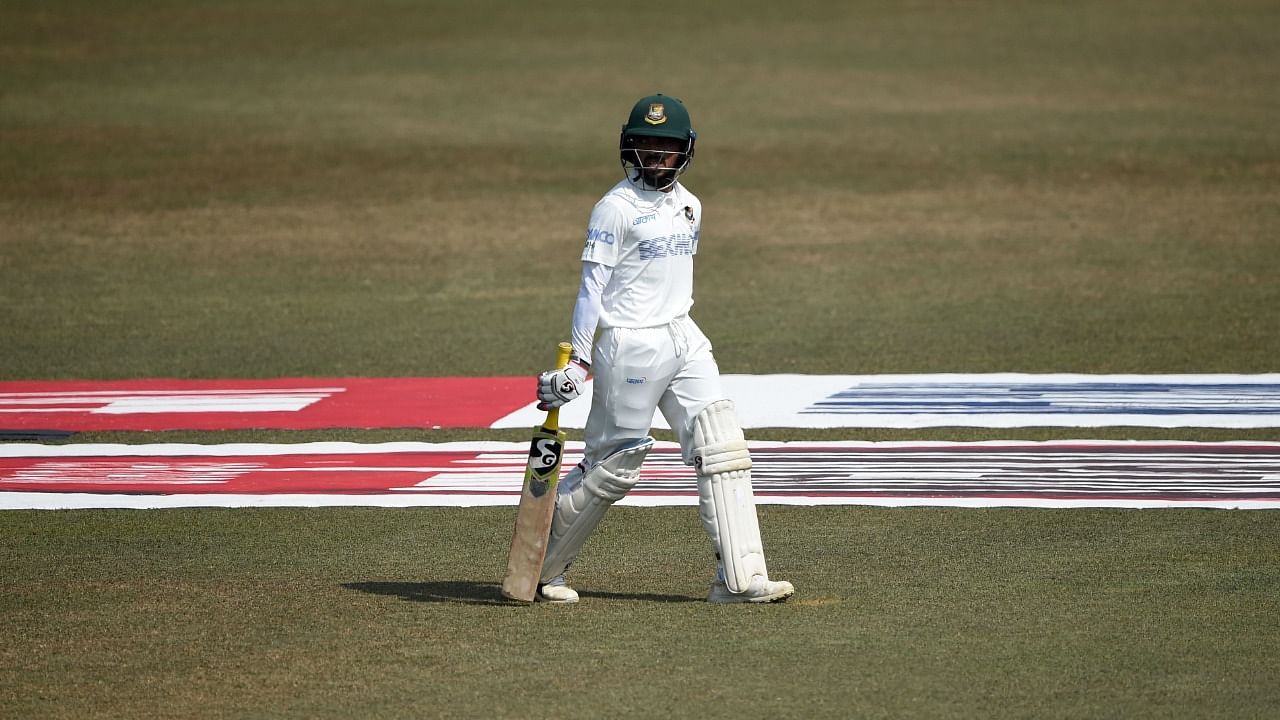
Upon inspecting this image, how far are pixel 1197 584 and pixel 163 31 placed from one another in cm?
2833

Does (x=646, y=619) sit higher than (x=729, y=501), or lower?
lower

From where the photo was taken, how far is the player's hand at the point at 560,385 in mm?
7191

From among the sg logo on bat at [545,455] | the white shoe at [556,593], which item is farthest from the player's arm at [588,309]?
the white shoe at [556,593]

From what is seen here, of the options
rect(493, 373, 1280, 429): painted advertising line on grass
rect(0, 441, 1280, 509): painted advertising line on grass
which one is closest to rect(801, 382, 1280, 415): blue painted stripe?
rect(493, 373, 1280, 429): painted advertising line on grass

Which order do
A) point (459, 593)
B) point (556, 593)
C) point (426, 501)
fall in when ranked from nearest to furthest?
point (556, 593)
point (459, 593)
point (426, 501)

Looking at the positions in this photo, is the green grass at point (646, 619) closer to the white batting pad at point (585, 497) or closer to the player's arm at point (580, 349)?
the white batting pad at point (585, 497)

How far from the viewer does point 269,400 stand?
12.9m

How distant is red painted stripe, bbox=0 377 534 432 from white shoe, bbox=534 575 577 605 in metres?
4.25

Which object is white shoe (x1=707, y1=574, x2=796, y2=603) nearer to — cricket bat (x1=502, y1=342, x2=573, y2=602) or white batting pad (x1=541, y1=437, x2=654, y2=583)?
white batting pad (x1=541, y1=437, x2=654, y2=583)

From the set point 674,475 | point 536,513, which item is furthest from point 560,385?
point 674,475

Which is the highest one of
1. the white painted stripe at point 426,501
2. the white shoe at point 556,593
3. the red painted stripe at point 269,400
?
the white shoe at point 556,593

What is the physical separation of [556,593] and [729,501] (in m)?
0.79

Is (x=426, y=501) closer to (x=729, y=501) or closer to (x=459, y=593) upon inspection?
(x=459, y=593)

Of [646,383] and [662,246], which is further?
[662,246]
